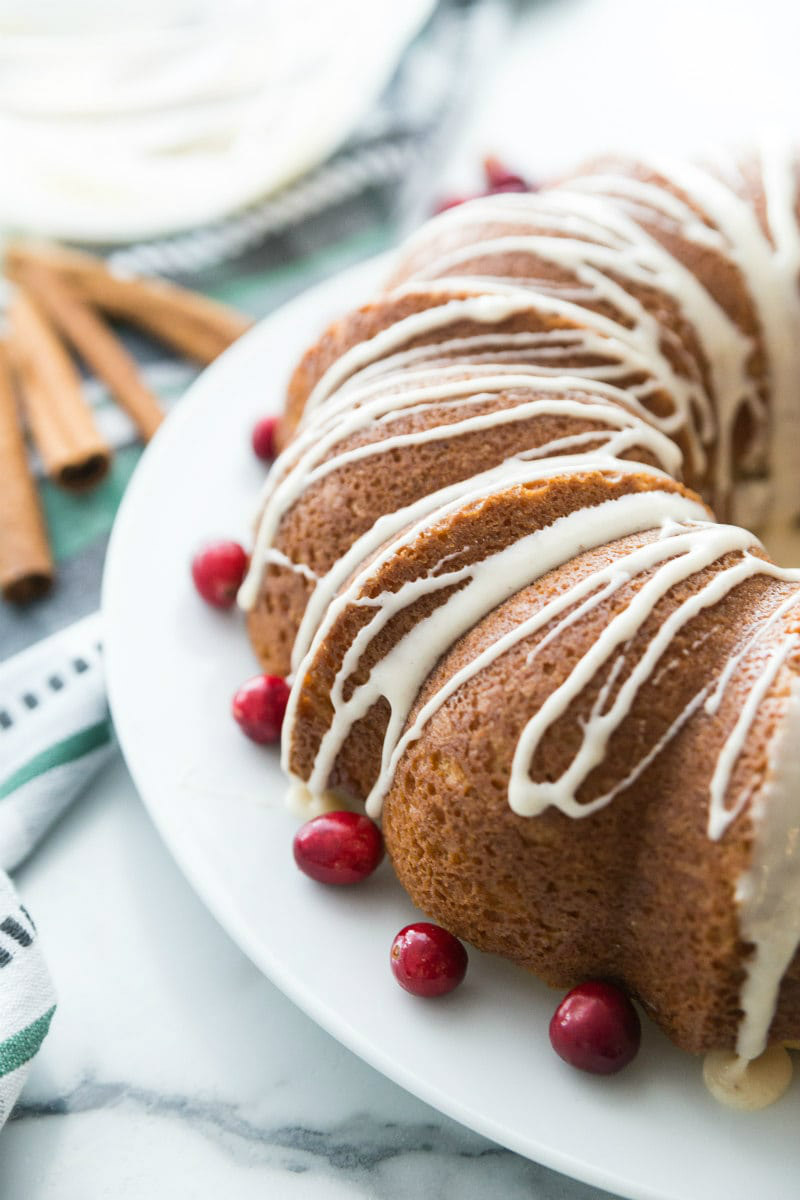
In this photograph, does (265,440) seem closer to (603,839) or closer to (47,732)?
(47,732)

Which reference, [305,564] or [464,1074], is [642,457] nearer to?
[305,564]

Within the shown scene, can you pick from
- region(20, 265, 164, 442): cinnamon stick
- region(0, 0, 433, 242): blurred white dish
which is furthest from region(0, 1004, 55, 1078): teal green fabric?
region(0, 0, 433, 242): blurred white dish

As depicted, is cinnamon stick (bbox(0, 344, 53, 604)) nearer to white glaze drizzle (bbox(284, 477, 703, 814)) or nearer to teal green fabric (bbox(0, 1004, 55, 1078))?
white glaze drizzle (bbox(284, 477, 703, 814))

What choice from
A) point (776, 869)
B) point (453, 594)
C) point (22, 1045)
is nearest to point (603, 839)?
point (776, 869)

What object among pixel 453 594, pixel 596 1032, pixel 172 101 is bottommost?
pixel 596 1032

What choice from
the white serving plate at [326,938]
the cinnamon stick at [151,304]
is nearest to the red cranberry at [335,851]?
the white serving plate at [326,938]

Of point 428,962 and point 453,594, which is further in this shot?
point 453,594

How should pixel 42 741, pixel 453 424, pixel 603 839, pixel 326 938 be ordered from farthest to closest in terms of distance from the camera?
1. pixel 42 741
2. pixel 453 424
3. pixel 326 938
4. pixel 603 839
